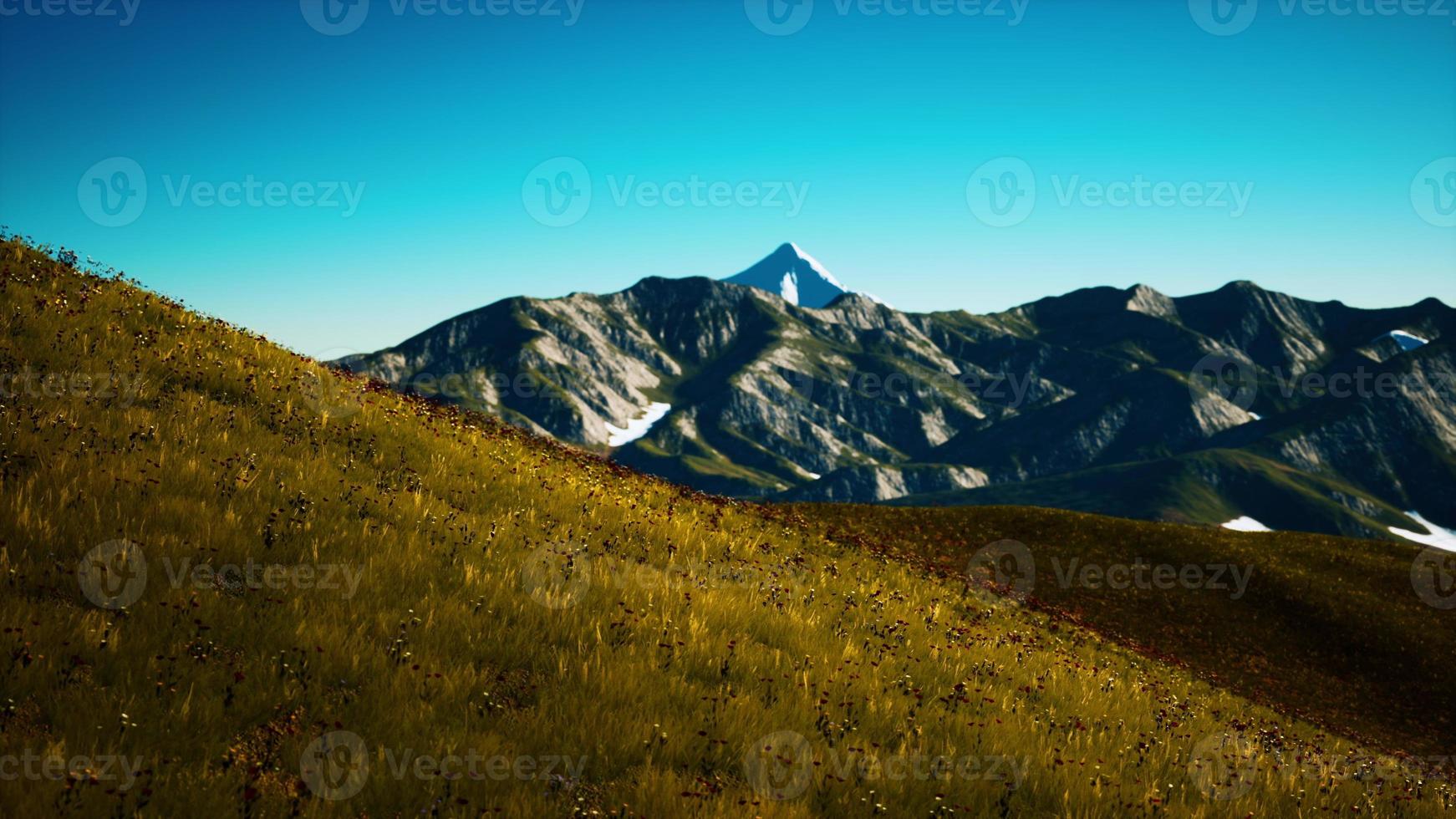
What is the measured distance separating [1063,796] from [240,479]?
8.59 m

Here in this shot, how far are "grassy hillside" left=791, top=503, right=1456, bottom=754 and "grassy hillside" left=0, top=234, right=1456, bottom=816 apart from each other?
449 inches

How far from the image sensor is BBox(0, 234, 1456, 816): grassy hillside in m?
4.55

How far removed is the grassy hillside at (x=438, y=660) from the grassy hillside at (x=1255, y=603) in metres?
11.4

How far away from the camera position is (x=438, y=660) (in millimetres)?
5793

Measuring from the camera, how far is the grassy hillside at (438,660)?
4.55m

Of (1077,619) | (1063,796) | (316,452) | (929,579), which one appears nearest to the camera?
(1063,796)

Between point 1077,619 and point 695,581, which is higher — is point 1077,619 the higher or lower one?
the lower one

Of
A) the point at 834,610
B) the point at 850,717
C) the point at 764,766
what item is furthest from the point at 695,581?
the point at 764,766

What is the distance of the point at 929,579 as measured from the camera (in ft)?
52.3

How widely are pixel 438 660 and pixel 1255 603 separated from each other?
3124 centimetres

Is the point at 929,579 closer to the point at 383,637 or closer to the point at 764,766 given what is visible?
the point at 764,766

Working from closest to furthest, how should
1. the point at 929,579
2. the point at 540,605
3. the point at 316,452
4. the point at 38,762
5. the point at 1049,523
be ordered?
the point at 38,762, the point at 540,605, the point at 316,452, the point at 929,579, the point at 1049,523

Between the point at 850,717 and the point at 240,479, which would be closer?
the point at 850,717

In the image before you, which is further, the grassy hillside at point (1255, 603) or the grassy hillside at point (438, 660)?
the grassy hillside at point (1255, 603)
